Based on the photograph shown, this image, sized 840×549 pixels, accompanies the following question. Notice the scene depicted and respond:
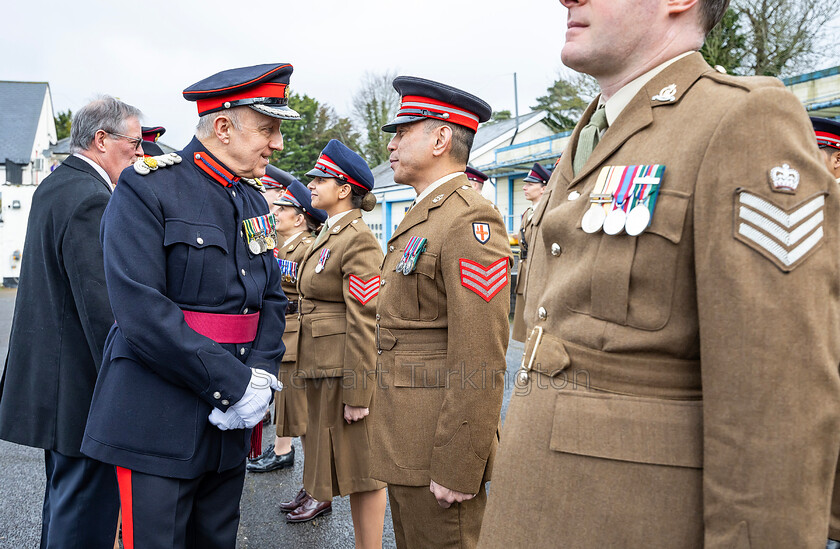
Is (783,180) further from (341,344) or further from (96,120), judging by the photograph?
(96,120)

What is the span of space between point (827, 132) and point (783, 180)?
360cm

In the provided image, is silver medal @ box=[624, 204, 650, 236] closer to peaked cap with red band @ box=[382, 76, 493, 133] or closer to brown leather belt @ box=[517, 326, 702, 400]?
brown leather belt @ box=[517, 326, 702, 400]

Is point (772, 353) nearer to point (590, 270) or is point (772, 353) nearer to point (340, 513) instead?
point (590, 270)

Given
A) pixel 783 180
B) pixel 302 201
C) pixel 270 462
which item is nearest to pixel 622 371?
pixel 783 180

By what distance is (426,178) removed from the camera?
9.55 feet

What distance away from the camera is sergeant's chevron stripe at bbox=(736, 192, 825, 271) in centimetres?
111

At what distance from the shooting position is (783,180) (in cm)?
113

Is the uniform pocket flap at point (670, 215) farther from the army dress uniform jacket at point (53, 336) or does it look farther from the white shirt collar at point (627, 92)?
the army dress uniform jacket at point (53, 336)

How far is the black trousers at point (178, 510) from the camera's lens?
2180 millimetres

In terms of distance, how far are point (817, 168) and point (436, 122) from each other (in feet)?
6.29

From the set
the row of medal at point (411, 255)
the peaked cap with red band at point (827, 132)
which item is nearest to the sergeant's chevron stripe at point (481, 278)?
the row of medal at point (411, 255)

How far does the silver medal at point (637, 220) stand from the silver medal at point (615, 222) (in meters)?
0.01

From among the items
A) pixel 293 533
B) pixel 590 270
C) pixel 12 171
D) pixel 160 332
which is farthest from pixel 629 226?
pixel 12 171

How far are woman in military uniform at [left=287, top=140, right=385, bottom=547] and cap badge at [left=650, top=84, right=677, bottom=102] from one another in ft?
8.45
